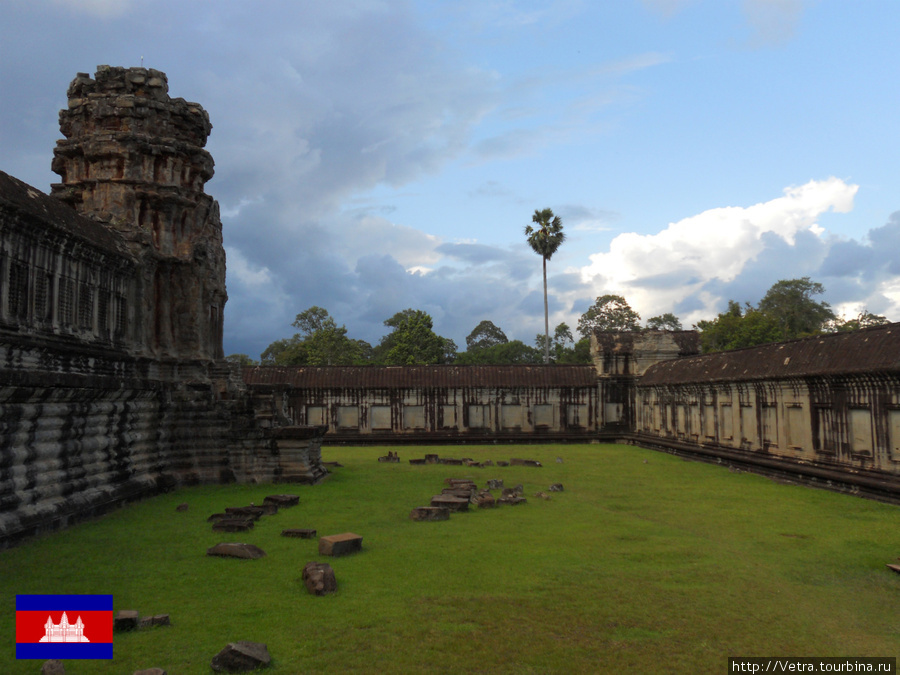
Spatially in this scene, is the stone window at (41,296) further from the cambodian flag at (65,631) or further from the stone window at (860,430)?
the stone window at (860,430)

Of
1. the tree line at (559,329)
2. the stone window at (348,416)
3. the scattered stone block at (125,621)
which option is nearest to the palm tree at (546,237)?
the tree line at (559,329)

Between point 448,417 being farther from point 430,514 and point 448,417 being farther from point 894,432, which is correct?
point 894,432

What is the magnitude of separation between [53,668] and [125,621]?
2.94 feet

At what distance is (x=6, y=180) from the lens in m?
10.1

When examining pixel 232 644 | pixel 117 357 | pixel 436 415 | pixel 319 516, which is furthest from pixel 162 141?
pixel 436 415

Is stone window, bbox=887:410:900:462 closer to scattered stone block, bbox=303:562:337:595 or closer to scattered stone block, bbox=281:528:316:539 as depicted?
scattered stone block, bbox=281:528:316:539

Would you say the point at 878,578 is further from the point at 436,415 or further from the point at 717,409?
the point at 436,415

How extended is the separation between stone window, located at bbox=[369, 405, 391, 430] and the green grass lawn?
55.9 feet

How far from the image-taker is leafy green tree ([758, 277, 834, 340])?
183ft

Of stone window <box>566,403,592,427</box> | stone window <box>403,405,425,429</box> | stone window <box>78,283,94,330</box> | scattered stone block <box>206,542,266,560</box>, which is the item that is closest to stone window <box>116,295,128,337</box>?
stone window <box>78,283,94,330</box>

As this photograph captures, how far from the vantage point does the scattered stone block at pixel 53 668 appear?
4695 millimetres

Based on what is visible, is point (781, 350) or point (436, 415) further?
point (436, 415)

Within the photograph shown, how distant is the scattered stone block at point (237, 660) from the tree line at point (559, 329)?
3648cm

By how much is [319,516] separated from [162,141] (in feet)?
36.7
